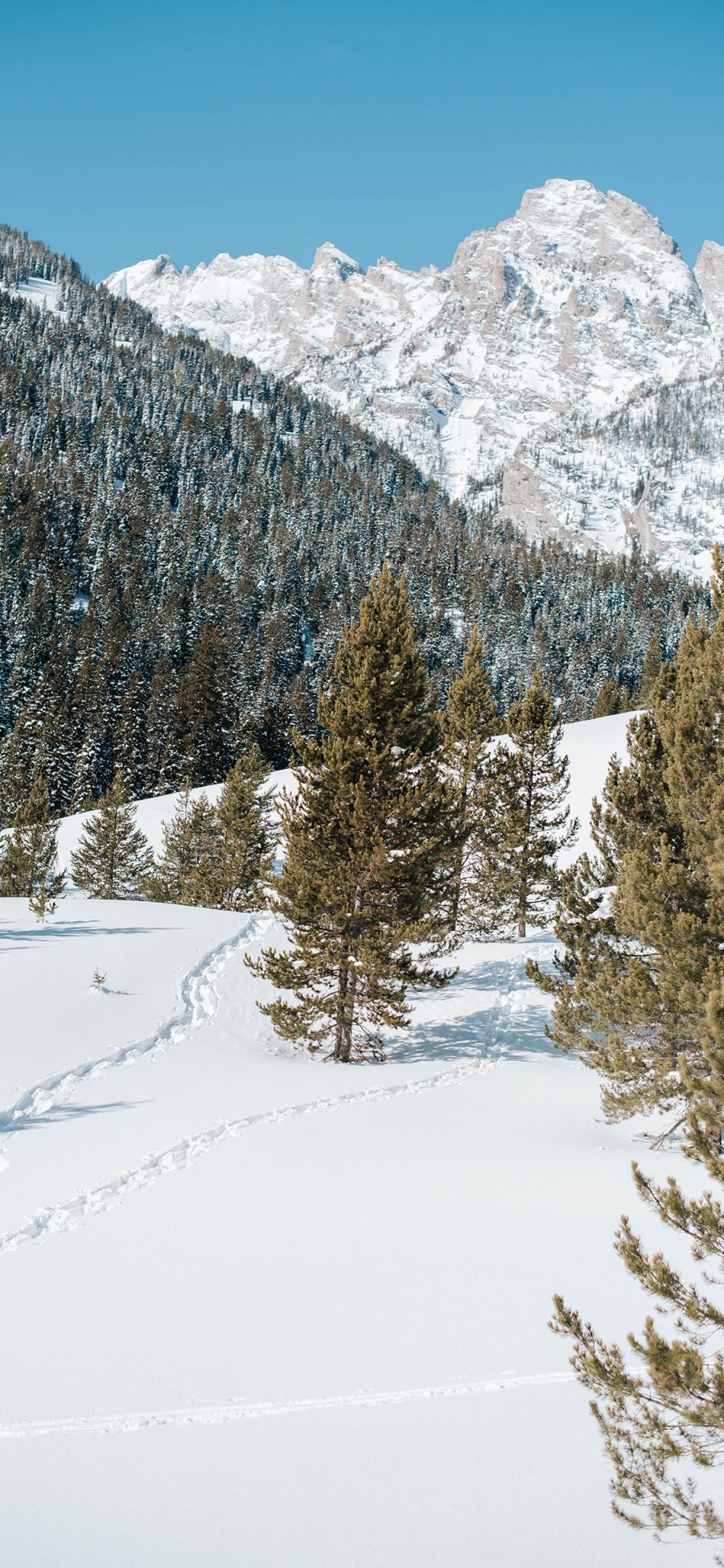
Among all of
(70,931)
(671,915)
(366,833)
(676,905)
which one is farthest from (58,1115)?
(70,931)

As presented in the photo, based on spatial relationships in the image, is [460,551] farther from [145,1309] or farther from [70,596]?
[145,1309]

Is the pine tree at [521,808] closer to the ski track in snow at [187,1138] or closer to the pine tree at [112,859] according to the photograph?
the ski track in snow at [187,1138]

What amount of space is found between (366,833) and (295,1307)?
386 inches

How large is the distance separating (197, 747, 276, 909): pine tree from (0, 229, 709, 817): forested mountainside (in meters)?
32.3

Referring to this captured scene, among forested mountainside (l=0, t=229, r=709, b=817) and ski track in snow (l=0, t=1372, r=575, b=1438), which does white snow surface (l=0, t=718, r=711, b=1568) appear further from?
forested mountainside (l=0, t=229, r=709, b=817)

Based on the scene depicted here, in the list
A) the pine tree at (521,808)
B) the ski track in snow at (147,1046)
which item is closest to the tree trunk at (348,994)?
the ski track in snow at (147,1046)

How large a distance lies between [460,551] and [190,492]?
55.6 metres

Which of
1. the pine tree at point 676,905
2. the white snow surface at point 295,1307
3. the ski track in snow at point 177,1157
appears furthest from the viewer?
the ski track in snow at point 177,1157

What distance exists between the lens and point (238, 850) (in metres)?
35.7

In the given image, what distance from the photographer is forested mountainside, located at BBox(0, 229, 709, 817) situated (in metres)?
75.6

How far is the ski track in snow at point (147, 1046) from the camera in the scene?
1226 cm

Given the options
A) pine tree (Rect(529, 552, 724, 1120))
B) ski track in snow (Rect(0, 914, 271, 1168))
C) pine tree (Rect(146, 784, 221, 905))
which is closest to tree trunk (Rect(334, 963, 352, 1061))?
ski track in snow (Rect(0, 914, 271, 1168))

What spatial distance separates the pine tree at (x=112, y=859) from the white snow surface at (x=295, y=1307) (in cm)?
Result: 2346

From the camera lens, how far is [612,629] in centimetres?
14788
